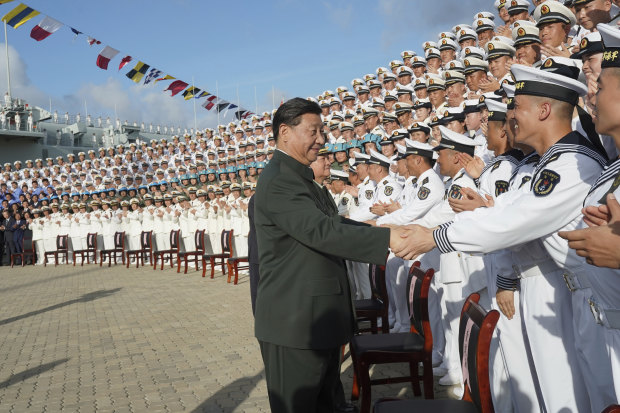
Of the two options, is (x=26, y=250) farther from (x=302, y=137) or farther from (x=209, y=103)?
(x=302, y=137)

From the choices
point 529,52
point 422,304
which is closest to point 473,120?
point 529,52

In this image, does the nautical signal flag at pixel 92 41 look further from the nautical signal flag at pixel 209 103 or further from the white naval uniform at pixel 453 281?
the white naval uniform at pixel 453 281

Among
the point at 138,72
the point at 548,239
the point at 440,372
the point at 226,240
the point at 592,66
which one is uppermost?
the point at 138,72

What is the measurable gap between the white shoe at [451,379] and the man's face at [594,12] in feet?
12.0

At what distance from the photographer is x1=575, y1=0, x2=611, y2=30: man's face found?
16.6 feet

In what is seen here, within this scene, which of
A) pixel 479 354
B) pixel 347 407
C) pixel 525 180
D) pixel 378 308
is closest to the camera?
pixel 479 354

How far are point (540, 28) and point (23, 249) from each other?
18788 mm

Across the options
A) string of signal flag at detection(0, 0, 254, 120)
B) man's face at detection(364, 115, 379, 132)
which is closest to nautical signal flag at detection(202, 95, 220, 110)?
string of signal flag at detection(0, 0, 254, 120)

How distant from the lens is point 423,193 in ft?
17.1

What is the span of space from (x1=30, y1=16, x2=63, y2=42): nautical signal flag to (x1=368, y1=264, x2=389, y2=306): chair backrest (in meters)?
15.0

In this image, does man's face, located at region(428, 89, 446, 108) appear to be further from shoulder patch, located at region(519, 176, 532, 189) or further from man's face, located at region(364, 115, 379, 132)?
shoulder patch, located at region(519, 176, 532, 189)

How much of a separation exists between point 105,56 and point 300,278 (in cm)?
1719

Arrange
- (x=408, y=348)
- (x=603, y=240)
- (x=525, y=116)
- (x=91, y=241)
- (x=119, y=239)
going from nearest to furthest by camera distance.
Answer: (x=603, y=240), (x=525, y=116), (x=408, y=348), (x=91, y=241), (x=119, y=239)

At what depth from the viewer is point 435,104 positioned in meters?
8.36
